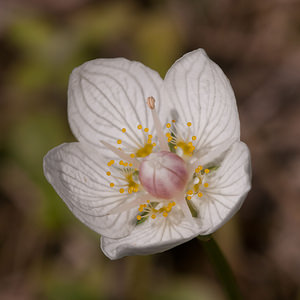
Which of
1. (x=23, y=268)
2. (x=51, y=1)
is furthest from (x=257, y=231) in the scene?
(x=51, y=1)

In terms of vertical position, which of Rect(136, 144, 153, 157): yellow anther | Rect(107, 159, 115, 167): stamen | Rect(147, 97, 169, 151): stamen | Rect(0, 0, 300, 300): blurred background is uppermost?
Rect(147, 97, 169, 151): stamen

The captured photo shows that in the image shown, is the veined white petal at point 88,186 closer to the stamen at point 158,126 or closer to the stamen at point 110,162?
the stamen at point 110,162

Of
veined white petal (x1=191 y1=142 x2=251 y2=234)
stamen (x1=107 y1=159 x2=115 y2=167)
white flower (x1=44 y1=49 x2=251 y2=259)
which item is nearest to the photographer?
veined white petal (x1=191 y1=142 x2=251 y2=234)

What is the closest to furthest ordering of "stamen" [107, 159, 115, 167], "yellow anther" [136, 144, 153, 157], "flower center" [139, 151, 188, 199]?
1. "flower center" [139, 151, 188, 199]
2. "stamen" [107, 159, 115, 167]
3. "yellow anther" [136, 144, 153, 157]

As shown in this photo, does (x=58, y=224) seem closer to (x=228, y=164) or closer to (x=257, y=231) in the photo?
(x=257, y=231)

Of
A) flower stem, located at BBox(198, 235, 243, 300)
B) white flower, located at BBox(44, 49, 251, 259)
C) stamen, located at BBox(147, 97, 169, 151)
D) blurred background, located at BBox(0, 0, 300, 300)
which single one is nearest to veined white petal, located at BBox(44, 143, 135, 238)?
white flower, located at BBox(44, 49, 251, 259)

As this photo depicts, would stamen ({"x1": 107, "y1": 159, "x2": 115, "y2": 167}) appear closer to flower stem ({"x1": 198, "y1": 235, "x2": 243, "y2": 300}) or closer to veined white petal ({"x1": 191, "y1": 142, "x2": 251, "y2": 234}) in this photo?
veined white petal ({"x1": 191, "y1": 142, "x2": 251, "y2": 234})
